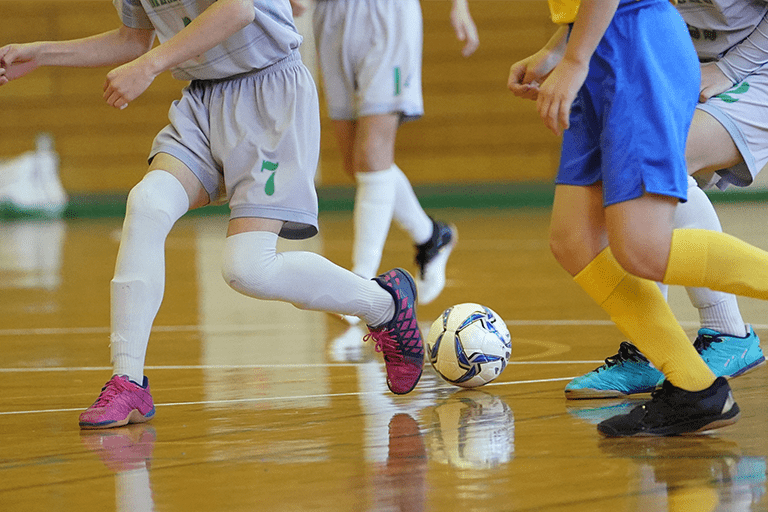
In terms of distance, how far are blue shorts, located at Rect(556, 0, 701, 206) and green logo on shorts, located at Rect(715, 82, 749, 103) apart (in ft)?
0.80

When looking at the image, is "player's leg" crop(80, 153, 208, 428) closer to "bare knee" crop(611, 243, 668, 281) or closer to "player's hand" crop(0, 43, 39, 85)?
"player's hand" crop(0, 43, 39, 85)

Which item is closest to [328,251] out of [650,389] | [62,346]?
[62,346]

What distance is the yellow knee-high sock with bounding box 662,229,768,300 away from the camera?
165 centimetres

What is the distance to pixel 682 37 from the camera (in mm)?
1754

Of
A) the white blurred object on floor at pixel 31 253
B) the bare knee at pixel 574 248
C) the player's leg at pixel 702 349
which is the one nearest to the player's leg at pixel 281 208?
the player's leg at pixel 702 349

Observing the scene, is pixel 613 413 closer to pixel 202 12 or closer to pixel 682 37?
→ pixel 682 37

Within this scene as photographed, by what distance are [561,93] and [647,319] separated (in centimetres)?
42

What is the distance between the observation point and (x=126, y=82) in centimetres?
185

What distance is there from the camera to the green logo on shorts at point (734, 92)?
1967 millimetres

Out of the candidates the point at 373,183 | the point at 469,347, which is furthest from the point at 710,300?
the point at 373,183

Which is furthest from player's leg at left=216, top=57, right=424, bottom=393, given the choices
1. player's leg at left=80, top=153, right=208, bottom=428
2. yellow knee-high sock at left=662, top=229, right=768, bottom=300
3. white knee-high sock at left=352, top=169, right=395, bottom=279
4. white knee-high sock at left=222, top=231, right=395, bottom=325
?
white knee-high sock at left=352, top=169, right=395, bottom=279

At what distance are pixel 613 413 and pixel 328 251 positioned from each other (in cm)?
345

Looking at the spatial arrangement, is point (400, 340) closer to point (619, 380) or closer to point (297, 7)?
point (619, 380)

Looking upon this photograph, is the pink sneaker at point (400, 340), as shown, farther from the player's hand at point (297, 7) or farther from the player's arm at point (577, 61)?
the player's hand at point (297, 7)
